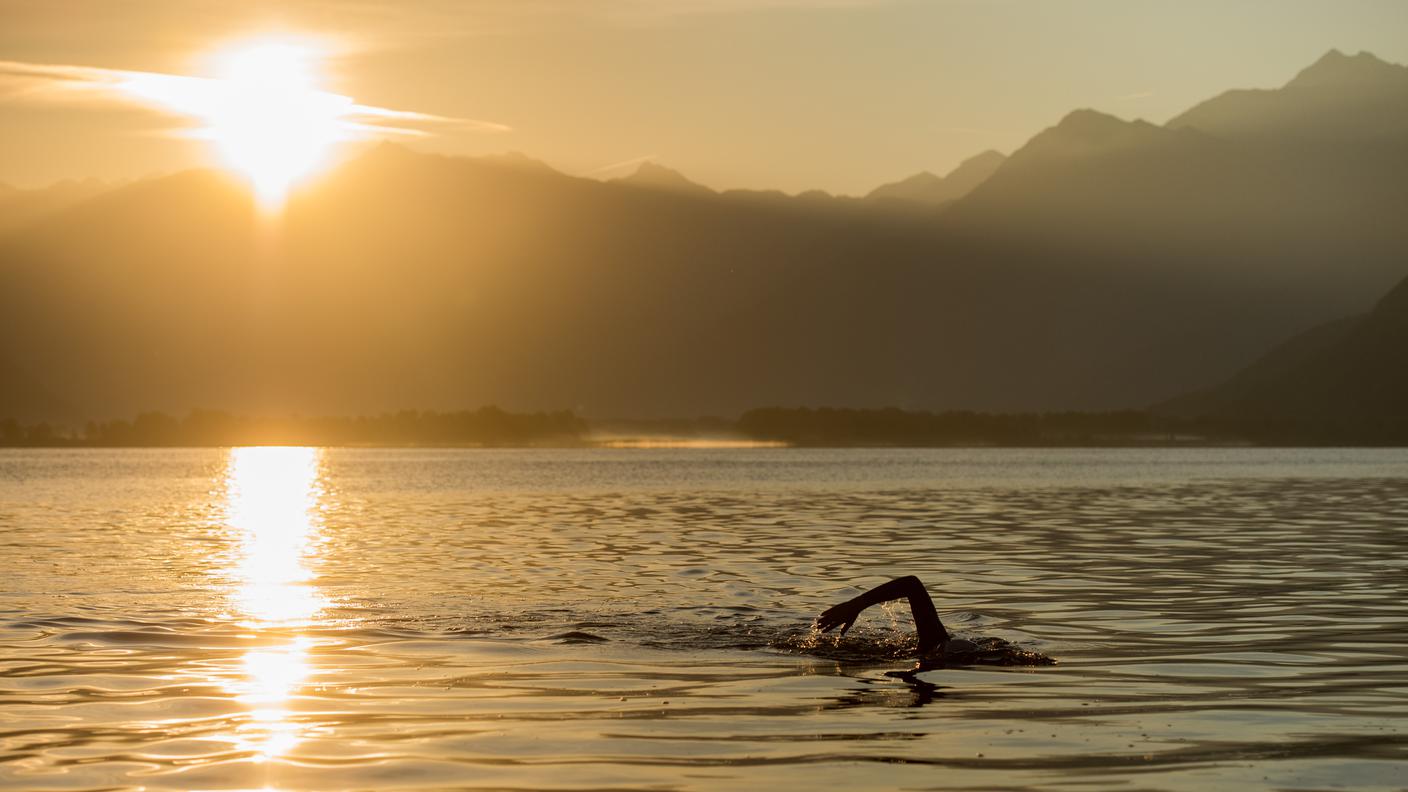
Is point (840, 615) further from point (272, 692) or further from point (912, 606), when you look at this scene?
point (272, 692)

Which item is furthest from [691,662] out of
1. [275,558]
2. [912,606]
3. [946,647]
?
[275,558]

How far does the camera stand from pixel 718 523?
69188mm

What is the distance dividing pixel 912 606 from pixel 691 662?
381 centimetres

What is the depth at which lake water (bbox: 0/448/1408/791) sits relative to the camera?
18000 mm

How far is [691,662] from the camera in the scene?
26906mm

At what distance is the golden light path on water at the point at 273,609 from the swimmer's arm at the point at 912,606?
787 cm

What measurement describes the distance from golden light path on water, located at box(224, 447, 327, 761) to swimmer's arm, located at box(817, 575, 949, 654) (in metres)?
7.87

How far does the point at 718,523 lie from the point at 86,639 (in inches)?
1639

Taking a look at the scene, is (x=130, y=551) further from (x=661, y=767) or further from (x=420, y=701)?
(x=661, y=767)

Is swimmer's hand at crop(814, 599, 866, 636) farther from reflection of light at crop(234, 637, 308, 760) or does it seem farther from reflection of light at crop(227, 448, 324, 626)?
reflection of light at crop(227, 448, 324, 626)

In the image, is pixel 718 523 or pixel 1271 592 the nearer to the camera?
pixel 1271 592

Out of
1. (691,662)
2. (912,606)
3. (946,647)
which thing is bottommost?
(691,662)

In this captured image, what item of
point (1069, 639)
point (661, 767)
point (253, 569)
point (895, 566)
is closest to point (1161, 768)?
point (661, 767)

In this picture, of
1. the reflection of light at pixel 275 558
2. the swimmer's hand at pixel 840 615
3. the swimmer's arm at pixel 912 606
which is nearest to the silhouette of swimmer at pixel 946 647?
the swimmer's arm at pixel 912 606
